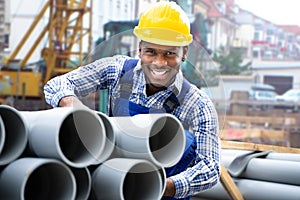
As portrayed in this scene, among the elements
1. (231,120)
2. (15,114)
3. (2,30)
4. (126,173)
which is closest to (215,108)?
(126,173)

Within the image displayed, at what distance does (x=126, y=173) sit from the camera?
1.41m

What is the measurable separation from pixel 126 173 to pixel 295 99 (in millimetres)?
11005

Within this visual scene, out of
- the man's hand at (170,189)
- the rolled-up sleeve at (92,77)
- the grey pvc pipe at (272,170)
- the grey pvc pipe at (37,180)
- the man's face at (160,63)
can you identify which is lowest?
the grey pvc pipe at (272,170)

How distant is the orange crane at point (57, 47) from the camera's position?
442 inches

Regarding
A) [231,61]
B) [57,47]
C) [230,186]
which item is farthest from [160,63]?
[231,61]

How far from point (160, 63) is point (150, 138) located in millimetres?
357

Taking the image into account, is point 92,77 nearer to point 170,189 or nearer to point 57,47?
point 170,189

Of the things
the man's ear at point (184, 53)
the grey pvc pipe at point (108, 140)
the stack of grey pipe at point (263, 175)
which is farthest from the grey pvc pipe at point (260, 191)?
the grey pvc pipe at point (108, 140)

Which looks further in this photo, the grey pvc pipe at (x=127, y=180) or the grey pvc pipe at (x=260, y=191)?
the grey pvc pipe at (x=260, y=191)

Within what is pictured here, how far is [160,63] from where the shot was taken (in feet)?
5.84

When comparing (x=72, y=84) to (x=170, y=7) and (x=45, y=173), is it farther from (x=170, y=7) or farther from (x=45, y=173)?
(x=45, y=173)

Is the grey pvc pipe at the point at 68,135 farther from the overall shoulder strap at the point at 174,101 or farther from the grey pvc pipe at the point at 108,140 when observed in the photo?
the overall shoulder strap at the point at 174,101

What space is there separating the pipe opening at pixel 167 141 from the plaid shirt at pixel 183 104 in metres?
0.23

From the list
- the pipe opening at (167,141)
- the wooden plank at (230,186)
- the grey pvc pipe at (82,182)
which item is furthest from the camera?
the wooden plank at (230,186)
